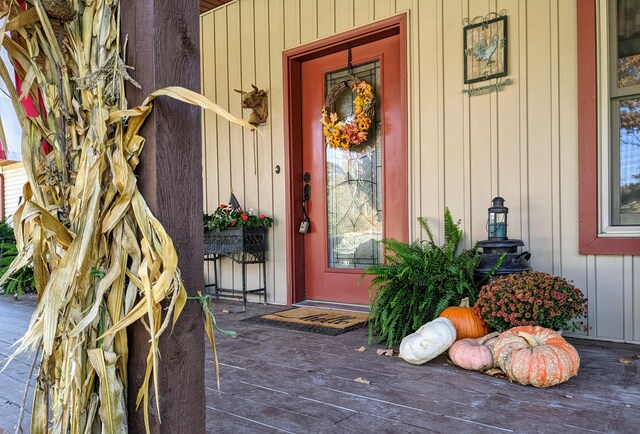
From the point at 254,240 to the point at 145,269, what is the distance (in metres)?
3.34

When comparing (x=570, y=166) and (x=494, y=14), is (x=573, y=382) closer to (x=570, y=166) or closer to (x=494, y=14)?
(x=570, y=166)

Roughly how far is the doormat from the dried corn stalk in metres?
2.26

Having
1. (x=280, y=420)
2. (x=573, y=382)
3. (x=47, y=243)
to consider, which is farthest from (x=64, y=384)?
(x=573, y=382)

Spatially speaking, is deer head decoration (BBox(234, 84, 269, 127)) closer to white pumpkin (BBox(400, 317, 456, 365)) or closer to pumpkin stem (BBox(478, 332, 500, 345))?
white pumpkin (BBox(400, 317, 456, 365))

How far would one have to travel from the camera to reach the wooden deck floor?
5.29 ft

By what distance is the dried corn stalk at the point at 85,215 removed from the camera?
779 millimetres

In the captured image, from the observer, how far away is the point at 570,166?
2781 millimetres

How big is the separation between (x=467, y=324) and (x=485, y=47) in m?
1.83

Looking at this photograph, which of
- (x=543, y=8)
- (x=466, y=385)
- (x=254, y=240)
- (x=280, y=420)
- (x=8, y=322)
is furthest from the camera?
(x=254, y=240)

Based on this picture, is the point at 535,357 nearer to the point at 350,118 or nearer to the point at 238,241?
the point at 350,118

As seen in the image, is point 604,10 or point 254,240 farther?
point 254,240

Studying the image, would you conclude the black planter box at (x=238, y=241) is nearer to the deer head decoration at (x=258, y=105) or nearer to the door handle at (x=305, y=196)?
the door handle at (x=305, y=196)

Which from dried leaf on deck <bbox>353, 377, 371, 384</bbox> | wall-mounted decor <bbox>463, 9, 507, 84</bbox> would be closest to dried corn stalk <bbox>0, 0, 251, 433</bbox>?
dried leaf on deck <bbox>353, 377, 371, 384</bbox>

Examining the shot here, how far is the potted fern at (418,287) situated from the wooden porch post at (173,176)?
1865 mm
